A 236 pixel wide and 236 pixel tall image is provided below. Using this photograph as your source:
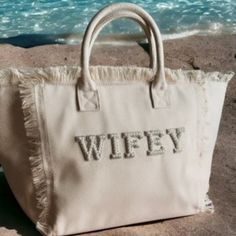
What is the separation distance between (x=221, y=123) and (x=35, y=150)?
1.27 metres

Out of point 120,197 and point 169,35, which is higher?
point 120,197

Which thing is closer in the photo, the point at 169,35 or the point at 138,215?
the point at 138,215

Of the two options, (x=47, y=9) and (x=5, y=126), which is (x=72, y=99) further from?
(x=47, y=9)

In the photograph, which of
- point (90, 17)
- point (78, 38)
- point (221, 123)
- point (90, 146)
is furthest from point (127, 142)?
point (90, 17)

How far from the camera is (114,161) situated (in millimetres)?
1981

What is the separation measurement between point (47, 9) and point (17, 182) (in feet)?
18.2

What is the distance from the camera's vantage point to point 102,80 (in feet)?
6.61

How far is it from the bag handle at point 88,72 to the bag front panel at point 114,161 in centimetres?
2

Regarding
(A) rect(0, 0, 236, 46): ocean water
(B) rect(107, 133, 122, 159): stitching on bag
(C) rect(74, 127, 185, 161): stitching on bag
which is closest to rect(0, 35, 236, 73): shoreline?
(A) rect(0, 0, 236, 46): ocean water

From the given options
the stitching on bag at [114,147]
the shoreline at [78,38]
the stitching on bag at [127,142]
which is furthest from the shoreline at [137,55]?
the stitching on bag at [114,147]

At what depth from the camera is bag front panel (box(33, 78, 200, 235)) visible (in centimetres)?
195

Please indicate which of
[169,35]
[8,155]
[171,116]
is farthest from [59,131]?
[169,35]

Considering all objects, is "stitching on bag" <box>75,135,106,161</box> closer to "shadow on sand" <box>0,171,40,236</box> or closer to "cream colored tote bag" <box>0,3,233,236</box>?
"cream colored tote bag" <box>0,3,233,236</box>

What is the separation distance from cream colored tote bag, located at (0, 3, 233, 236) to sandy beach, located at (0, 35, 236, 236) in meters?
0.08
